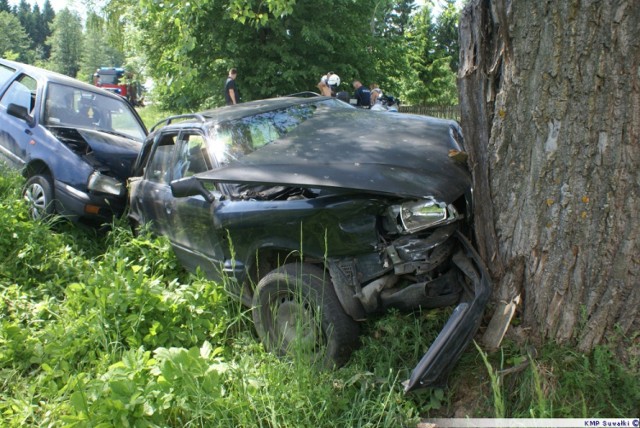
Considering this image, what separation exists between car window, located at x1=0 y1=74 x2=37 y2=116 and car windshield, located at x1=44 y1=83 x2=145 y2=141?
0.23 m

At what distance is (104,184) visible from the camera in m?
5.57

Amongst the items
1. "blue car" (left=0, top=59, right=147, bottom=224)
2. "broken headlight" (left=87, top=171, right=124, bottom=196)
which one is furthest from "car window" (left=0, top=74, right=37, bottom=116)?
"broken headlight" (left=87, top=171, right=124, bottom=196)

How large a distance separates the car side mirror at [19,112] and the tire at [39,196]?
75cm

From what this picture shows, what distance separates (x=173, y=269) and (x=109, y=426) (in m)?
2.30

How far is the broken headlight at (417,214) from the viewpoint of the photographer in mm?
2795

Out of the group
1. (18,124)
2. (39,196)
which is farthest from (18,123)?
(39,196)

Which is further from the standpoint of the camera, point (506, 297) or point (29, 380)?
point (29, 380)

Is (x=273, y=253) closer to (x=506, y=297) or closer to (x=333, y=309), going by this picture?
(x=333, y=309)

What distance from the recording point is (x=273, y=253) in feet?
11.2

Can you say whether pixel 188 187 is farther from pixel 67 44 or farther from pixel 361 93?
pixel 67 44

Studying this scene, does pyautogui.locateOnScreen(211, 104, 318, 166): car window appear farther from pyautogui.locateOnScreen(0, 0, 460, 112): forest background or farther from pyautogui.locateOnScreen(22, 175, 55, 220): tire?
pyautogui.locateOnScreen(0, 0, 460, 112): forest background

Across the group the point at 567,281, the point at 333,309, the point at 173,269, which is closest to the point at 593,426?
the point at 567,281

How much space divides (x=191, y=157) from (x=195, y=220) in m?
0.60

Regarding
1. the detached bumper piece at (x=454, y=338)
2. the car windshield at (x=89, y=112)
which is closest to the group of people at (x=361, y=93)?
the car windshield at (x=89, y=112)
